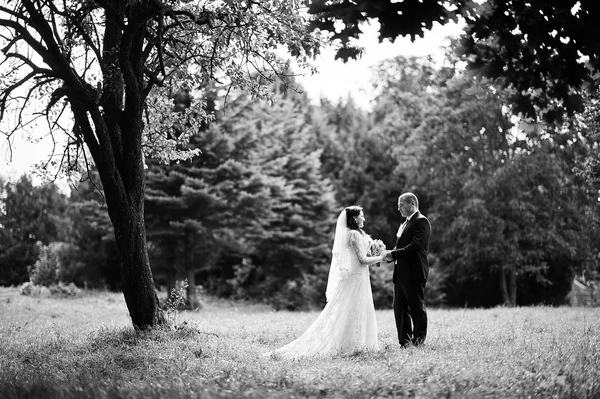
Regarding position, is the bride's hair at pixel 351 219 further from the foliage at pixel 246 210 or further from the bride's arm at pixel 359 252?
the foliage at pixel 246 210

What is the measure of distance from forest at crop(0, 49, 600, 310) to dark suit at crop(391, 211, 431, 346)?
13.1 m

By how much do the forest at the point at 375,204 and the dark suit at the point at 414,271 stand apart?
13.1m

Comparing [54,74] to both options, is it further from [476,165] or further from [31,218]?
[31,218]

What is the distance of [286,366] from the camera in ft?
27.5

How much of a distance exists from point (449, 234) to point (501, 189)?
381cm

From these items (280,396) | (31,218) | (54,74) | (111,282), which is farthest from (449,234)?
(31,218)

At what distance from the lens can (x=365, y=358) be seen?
9.37 m

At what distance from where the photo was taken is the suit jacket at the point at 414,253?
10.2 metres

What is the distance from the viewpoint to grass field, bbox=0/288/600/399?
646cm

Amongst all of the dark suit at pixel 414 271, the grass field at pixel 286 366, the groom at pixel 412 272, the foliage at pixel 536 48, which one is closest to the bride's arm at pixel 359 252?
the groom at pixel 412 272

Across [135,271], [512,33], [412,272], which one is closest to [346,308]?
[412,272]

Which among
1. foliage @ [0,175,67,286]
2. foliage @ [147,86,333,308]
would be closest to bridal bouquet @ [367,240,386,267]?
foliage @ [147,86,333,308]

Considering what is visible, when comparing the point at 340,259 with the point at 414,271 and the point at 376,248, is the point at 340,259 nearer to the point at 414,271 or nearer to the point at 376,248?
the point at 376,248

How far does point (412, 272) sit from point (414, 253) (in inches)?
12.7
